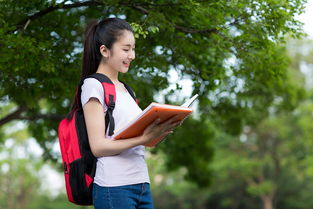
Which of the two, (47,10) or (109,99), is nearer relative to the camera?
(109,99)

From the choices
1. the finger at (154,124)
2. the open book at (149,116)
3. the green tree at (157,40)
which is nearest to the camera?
the open book at (149,116)

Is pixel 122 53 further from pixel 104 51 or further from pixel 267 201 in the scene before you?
pixel 267 201

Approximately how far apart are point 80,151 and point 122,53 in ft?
2.03

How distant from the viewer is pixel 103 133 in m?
2.36

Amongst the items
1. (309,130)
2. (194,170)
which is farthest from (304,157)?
(194,170)

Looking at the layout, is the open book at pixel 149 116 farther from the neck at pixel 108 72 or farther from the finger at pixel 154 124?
the neck at pixel 108 72

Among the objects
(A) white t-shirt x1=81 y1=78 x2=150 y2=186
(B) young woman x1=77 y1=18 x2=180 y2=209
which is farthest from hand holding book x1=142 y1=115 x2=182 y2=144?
(A) white t-shirt x1=81 y1=78 x2=150 y2=186

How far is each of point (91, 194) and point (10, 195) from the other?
31.3m

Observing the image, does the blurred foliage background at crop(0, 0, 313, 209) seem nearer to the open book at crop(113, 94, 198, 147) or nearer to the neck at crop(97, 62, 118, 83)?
the neck at crop(97, 62, 118, 83)

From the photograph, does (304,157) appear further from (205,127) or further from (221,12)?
(221,12)

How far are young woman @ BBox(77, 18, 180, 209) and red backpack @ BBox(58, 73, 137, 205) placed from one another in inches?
1.6

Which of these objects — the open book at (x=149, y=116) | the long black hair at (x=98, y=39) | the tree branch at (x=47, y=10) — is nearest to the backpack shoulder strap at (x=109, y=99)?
the open book at (x=149, y=116)

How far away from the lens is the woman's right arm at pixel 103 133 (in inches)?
91.9

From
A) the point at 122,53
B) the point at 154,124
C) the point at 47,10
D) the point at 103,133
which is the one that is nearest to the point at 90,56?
the point at 122,53
